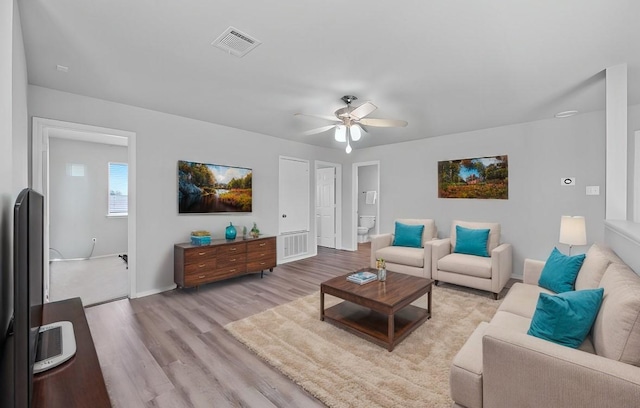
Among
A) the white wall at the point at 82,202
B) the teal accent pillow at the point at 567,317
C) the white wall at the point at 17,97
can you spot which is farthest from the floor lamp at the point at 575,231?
the white wall at the point at 82,202

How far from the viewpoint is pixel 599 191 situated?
3828 mm

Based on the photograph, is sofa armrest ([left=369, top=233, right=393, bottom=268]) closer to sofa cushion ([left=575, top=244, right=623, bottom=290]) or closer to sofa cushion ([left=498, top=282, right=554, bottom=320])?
sofa cushion ([left=498, top=282, right=554, bottom=320])

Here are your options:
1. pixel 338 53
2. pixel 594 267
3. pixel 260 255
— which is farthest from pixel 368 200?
pixel 594 267

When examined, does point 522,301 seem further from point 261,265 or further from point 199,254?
point 199,254

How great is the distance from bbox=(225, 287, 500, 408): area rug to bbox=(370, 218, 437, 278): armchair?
0.87m

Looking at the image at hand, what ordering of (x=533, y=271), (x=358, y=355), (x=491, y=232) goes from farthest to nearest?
(x=491, y=232), (x=533, y=271), (x=358, y=355)

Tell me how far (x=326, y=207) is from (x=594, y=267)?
544 cm

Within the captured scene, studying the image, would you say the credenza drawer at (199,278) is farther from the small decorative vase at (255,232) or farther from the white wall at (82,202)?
the white wall at (82,202)

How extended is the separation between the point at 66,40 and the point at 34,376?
2.31 m

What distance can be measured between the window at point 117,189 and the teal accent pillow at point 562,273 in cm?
725

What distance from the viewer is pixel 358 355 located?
229 centimetres

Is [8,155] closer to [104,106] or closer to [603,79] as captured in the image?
[104,106]

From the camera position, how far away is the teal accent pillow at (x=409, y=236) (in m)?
4.62

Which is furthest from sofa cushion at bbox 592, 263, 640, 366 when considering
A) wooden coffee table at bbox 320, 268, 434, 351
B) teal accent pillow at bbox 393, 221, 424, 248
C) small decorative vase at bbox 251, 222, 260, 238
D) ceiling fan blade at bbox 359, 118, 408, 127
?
small decorative vase at bbox 251, 222, 260, 238
